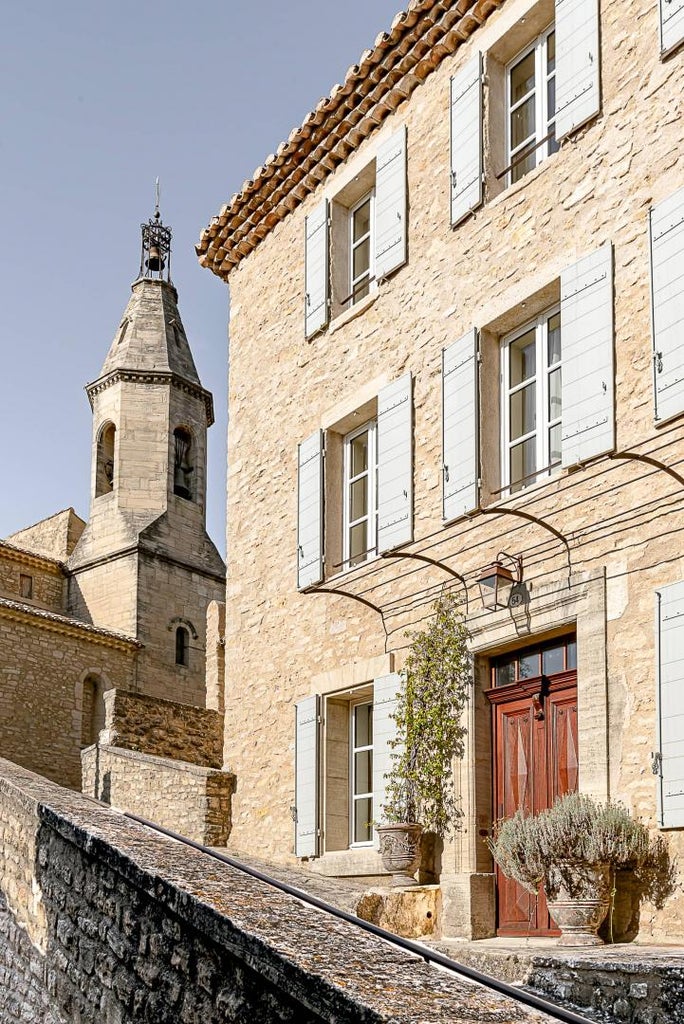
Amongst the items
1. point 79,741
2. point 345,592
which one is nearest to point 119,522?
point 79,741

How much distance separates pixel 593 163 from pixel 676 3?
1.08 metres

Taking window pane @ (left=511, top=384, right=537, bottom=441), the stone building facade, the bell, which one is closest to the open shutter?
the stone building facade

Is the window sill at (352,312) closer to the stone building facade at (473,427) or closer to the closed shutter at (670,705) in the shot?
the stone building facade at (473,427)

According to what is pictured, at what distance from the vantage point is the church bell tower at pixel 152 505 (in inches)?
1073

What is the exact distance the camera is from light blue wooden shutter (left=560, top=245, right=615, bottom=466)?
7926mm

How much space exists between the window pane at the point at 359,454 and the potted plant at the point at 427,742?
6.65 ft

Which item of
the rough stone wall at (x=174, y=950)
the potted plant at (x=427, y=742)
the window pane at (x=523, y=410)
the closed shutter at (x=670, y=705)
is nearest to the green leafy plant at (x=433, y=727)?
the potted plant at (x=427, y=742)

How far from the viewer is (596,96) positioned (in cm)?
848

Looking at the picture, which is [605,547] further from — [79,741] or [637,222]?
[79,741]

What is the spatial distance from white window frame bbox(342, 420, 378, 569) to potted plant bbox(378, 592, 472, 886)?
4.37 feet

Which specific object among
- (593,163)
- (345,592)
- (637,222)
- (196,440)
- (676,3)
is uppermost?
(196,440)

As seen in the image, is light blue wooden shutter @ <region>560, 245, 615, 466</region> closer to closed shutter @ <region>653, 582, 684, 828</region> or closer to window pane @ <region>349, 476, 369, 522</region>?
closed shutter @ <region>653, 582, 684, 828</region>

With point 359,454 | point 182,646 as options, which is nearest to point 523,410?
point 359,454

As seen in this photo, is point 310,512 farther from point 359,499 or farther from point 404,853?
point 404,853
